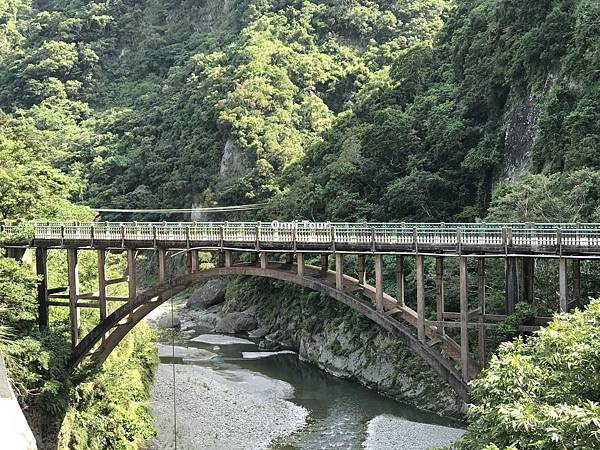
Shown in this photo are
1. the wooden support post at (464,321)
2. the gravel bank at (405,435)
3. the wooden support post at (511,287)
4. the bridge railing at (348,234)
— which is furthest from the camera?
the gravel bank at (405,435)

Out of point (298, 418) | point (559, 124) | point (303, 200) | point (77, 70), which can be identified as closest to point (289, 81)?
point (303, 200)

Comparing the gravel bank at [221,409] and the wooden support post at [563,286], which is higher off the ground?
the wooden support post at [563,286]

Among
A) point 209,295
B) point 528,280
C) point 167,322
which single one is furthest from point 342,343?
point 209,295

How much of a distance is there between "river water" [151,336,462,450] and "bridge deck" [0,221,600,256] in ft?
29.3

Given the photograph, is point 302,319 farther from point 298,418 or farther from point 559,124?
point 559,124

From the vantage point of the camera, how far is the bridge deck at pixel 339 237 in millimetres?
22922

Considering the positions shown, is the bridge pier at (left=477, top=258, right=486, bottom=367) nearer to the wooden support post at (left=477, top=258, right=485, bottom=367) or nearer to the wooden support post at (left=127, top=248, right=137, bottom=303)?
the wooden support post at (left=477, top=258, right=485, bottom=367)

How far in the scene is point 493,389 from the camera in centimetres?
1407

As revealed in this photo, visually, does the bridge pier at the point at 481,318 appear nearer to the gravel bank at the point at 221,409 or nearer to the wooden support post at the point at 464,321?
the wooden support post at the point at 464,321

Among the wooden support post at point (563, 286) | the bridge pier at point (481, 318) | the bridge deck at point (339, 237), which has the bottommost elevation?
the bridge pier at point (481, 318)

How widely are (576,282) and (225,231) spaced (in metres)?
13.4

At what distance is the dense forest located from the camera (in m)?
32.3

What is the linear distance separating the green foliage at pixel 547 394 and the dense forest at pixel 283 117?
10.2 inches

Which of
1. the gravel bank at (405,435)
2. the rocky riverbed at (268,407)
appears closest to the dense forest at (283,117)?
the rocky riverbed at (268,407)
